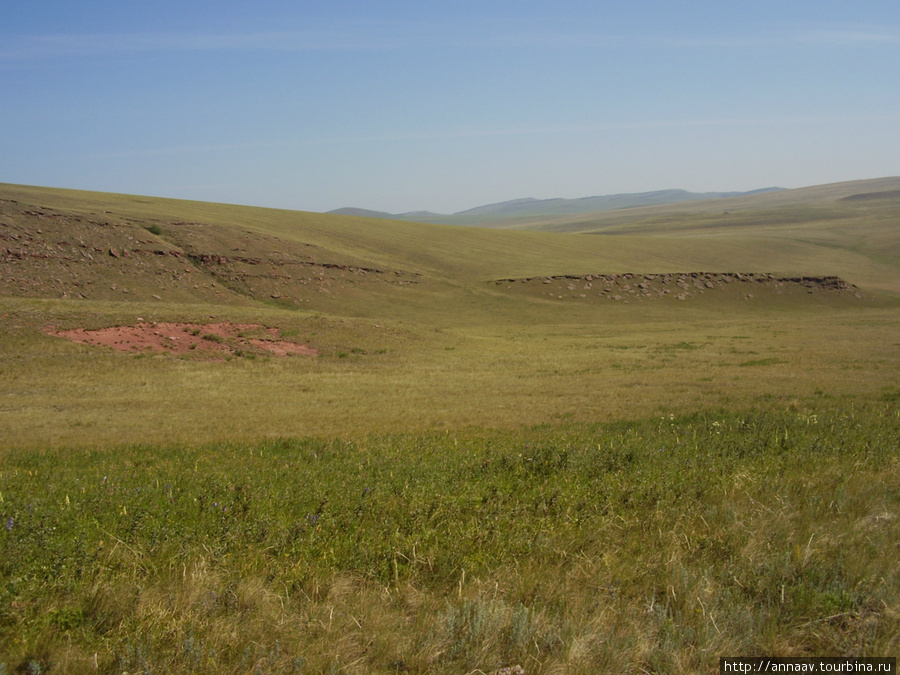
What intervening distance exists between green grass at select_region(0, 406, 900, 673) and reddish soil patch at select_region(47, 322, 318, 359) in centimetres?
1713

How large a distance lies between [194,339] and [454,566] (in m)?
23.1

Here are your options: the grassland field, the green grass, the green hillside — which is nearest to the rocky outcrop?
the green hillside

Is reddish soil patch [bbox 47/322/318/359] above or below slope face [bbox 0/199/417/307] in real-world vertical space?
below

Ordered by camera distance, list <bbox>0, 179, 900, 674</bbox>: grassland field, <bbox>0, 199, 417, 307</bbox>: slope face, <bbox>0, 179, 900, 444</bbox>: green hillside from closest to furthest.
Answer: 1. <bbox>0, 179, 900, 674</bbox>: grassland field
2. <bbox>0, 179, 900, 444</bbox>: green hillside
3. <bbox>0, 199, 417, 307</bbox>: slope face

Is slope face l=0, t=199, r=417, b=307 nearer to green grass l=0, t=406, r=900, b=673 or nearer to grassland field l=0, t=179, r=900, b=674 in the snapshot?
grassland field l=0, t=179, r=900, b=674

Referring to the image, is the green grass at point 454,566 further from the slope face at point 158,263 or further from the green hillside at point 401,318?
the slope face at point 158,263

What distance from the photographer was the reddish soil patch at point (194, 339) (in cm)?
2386

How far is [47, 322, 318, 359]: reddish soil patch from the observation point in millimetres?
23859

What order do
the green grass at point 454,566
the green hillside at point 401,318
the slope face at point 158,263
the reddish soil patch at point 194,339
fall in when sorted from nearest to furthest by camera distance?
the green grass at point 454,566
the green hillside at point 401,318
the reddish soil patch at point 194,339
the slope face at point 158,263

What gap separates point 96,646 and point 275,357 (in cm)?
2162

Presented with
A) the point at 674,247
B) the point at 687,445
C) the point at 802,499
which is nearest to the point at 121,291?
the point at 687,445

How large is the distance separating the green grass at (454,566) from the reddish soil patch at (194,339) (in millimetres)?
17125

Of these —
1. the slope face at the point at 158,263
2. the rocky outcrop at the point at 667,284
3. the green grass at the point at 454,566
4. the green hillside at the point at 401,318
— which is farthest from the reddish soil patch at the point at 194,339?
the rocky outcrop at the point at 667,284

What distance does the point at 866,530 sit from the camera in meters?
5.53
